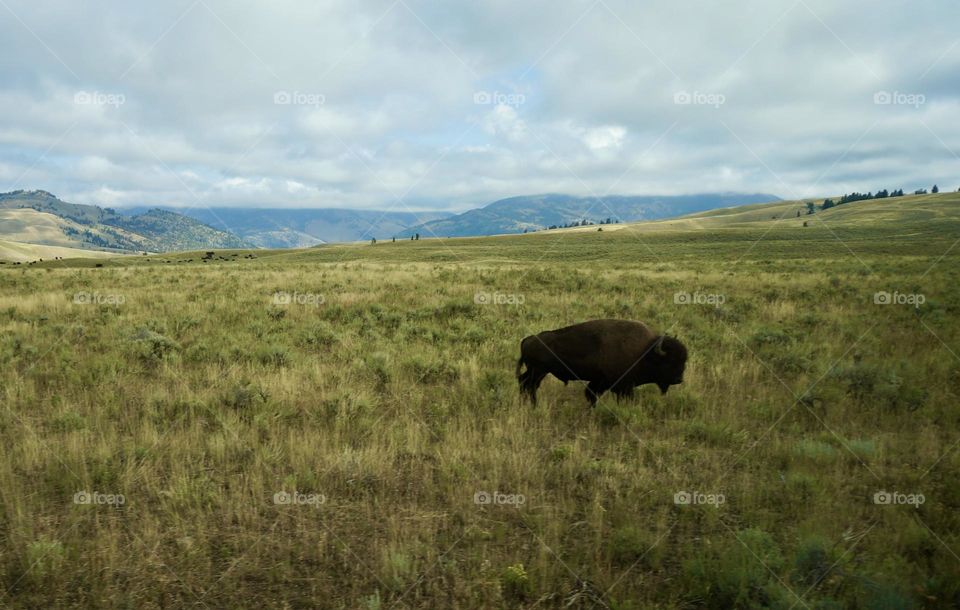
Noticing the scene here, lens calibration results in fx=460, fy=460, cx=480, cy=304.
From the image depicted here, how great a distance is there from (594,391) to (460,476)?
2.83 m

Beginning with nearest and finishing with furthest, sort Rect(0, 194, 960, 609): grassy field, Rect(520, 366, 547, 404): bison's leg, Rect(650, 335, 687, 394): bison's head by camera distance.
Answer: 1. Rect(0, 194, 960, 609): grassy field
2. Rect(650, 335, 687, 394): bison's head
3. Rect(520, 366, 547, 404): bison's leg

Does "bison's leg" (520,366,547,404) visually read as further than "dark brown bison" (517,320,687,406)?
Yes

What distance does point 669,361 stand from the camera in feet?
22.9

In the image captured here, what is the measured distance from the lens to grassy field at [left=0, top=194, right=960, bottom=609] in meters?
3.58

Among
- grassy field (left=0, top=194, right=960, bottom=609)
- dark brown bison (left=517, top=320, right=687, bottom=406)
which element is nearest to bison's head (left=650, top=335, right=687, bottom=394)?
dark brown bison (left=517, top=320, right=687, bottom=406)

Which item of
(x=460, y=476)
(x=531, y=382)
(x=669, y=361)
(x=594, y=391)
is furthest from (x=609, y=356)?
(x=460, y=476)

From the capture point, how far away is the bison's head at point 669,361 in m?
6.95

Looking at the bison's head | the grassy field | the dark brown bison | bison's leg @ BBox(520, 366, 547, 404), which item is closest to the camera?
the grassy field

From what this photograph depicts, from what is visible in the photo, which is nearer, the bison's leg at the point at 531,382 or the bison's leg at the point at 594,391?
the bison's leg at the point at 594,391

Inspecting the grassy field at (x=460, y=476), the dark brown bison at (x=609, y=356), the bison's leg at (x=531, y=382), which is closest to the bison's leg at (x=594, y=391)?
the dark brown bison at (x=609, y=356)

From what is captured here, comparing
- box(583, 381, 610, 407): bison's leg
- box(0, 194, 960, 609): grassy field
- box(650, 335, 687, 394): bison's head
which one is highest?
box(650, 335, 687, 394): bison's head

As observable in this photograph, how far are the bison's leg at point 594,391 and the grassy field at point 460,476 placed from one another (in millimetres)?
210

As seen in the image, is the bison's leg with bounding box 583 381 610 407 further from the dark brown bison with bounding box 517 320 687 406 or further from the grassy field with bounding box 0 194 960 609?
the grassy field with bounding box 0 194 960 609

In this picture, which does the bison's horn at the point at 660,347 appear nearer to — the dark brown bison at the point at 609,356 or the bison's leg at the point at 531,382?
the dark brown bison at the point at 609,356
